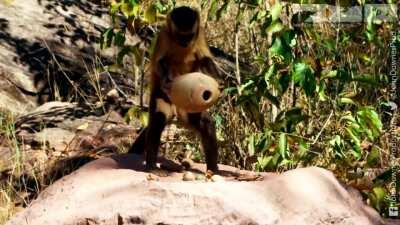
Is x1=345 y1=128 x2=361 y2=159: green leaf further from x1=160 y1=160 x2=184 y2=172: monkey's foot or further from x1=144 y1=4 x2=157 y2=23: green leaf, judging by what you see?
x1=144 y1=4 x2=157 y2=23: green leaf

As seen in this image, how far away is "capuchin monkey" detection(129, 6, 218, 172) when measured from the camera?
16.2ft

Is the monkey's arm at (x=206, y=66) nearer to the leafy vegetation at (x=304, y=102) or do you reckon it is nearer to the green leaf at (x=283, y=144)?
the leafy vegetation at (x=304, y=102)

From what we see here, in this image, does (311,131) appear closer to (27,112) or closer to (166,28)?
(166,28)

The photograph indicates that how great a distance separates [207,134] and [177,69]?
488 mm

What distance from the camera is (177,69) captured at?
5.10 metres

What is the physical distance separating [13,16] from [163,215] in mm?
5093

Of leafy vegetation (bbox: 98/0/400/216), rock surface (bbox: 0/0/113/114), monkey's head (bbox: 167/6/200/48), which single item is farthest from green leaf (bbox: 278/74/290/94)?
rock surface (bbox: 0/0/113/114)

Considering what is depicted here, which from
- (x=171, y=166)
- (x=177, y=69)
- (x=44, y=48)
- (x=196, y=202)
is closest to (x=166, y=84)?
(x=177, y=69)

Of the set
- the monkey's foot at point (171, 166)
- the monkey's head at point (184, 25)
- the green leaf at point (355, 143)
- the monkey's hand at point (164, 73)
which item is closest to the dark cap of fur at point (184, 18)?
the monkey's head at point (184, 25)

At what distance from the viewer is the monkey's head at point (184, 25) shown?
491cm

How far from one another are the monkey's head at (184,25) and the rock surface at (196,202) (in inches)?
40.0

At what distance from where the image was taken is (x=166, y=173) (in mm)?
4766

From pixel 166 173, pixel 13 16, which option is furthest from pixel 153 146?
pixel 13 16

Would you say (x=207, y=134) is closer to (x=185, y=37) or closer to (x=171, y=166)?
(x=171, y=166)
